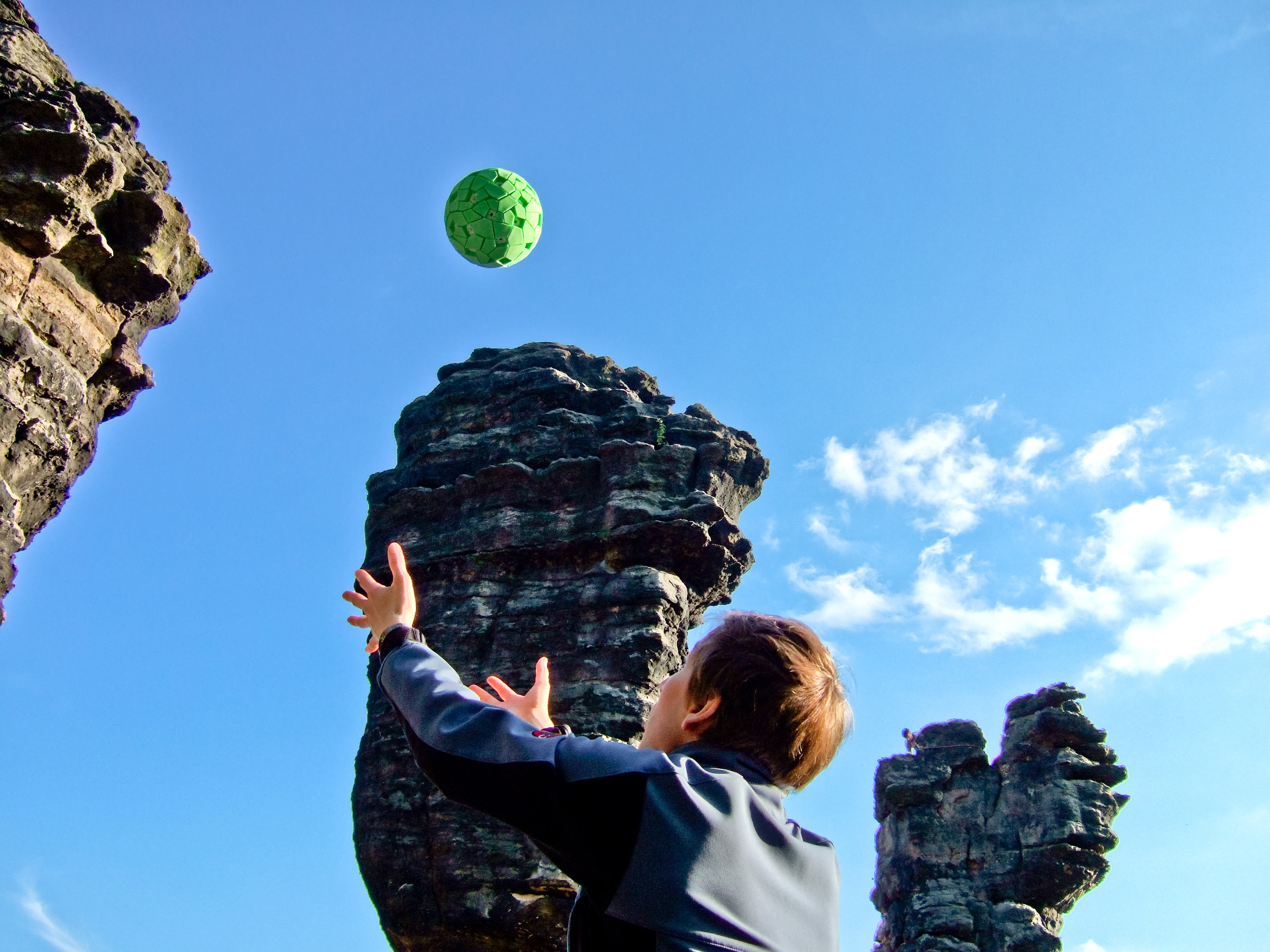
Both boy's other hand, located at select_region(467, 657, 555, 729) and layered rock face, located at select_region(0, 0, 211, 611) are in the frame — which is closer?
boy's other hand, located at select_region(467, 657, 555, 729)

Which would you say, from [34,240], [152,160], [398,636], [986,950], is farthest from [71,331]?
[986,950]

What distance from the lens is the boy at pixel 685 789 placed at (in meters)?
2.43

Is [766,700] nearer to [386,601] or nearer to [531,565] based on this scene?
[386,601]

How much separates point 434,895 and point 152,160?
334 inches

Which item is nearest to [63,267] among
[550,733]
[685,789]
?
[550,733]

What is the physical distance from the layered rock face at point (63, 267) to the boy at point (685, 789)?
12.0ft

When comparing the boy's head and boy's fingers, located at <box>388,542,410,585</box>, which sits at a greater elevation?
boy's fingers, located at <box>388,542,410,585</box>

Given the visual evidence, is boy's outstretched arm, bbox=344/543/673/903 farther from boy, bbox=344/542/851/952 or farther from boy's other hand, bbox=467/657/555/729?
boy's other hand, bbox=467/657/555/729

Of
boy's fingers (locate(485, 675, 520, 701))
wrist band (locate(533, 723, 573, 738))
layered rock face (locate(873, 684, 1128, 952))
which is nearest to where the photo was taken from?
wrist band (locate(533, 723, 573, 738))

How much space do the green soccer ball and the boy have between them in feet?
29.3

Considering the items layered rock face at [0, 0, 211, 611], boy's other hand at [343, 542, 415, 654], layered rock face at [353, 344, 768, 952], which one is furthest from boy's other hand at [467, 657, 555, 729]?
layered rock face at [353, 344, 768, 952]

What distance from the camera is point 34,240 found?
5.63m

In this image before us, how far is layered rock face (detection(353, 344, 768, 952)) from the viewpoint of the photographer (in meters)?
11.6

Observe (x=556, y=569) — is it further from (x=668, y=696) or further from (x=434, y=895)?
(x=668, y=696)
